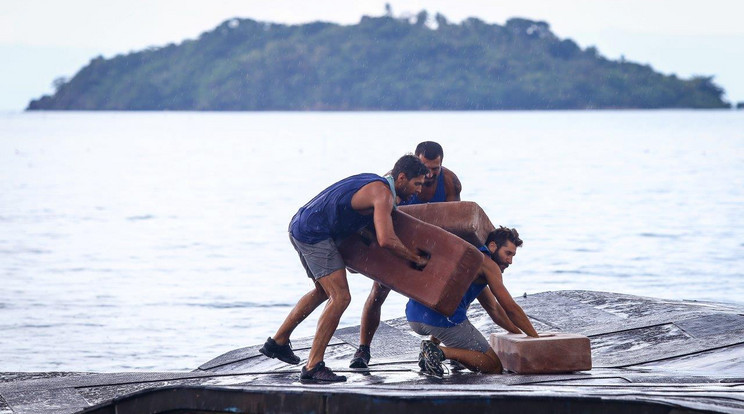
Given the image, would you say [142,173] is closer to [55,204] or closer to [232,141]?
[55,204]

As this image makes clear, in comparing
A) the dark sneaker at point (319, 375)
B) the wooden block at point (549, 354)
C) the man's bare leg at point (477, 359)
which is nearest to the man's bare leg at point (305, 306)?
the dark sneaker at point (319, 375)

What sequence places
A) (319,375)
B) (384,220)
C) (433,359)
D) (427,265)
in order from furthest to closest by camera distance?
(433,359), (427,265), (319,375), (384,220)

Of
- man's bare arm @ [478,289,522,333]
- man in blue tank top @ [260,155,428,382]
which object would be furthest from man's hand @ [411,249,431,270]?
man's bare arm @ [478,289,522,333]

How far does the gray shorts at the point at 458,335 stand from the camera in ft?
27.1

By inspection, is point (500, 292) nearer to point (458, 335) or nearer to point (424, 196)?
point (458, 335)

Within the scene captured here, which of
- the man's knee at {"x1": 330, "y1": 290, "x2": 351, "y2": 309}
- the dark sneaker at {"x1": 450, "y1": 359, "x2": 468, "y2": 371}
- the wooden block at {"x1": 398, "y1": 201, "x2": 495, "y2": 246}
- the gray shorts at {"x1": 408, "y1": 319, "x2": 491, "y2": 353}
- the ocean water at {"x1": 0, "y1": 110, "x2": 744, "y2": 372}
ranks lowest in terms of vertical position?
the ocean water at {"x1": 0, "y1": 110, "x2": 744, "y2": 372}

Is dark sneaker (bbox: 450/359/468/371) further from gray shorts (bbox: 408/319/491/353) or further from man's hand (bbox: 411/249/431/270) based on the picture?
man's hand (bbox: 411/249/431/270)

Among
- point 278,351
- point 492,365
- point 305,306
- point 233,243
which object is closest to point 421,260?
point 305,306

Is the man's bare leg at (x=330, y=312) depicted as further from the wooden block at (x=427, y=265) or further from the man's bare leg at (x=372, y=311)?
the man's bare leg at (x=372, y=311)

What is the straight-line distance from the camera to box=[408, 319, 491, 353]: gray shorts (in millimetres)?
8266

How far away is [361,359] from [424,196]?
4.48 feet

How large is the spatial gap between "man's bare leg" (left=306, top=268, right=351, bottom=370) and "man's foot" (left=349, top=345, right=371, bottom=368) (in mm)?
782

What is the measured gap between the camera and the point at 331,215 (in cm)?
785

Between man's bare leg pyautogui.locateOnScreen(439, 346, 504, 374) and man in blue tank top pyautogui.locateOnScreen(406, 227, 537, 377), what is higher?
man in blue tank top pyautogui.locateOnScreen(406, 227, 537, 377)
